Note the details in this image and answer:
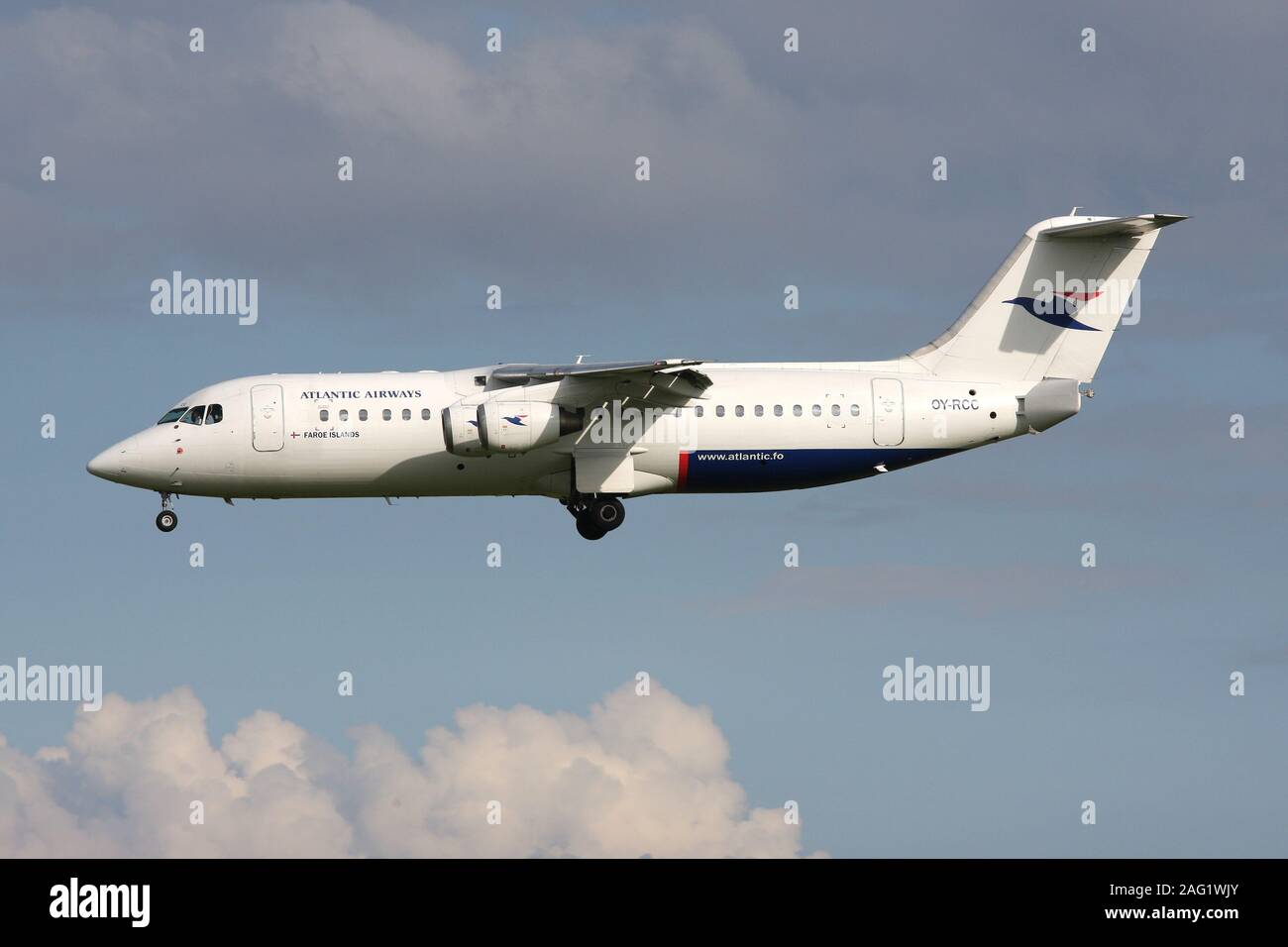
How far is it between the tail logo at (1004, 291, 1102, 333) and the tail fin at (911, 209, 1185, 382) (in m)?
0.02

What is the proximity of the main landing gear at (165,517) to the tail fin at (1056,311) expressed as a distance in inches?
614

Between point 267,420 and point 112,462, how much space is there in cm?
331

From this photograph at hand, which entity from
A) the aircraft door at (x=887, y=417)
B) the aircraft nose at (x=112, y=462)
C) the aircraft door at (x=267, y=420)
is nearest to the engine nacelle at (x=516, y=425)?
the aircraft door at (x=267, y=420)

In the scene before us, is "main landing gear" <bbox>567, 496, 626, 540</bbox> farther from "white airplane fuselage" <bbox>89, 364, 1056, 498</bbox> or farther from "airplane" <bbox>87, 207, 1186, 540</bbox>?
"white airplane fuselage" <bbox>89, 364, 1056, 498</bbox>

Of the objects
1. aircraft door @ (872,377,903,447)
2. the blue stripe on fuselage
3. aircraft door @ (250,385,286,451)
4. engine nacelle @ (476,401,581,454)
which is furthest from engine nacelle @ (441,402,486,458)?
aircraft door @ (872,377,903,447)

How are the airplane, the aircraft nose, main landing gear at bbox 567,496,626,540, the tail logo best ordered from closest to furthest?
1. the airplane
2. the aircraft nose
3. main landing gear at bbox 567,496,626,540
4. the tail logo

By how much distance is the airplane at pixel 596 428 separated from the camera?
122 feet

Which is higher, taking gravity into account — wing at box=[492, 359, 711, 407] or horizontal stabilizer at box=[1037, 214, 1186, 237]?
horizontal stabilizer at box=[1037, 214, 1186, 237]

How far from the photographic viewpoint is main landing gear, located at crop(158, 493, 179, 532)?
38.4 metres

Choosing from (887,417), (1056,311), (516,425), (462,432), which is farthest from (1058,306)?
(462,432)

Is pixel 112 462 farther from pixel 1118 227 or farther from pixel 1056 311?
pixel 1118 227

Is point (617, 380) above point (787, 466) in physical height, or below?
above

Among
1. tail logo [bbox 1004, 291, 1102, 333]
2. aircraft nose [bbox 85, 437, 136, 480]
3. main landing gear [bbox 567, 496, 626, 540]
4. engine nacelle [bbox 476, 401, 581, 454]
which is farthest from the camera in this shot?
tail logo [bbox 1004, 291, 1102, 333]

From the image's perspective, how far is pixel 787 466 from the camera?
3809 cm
